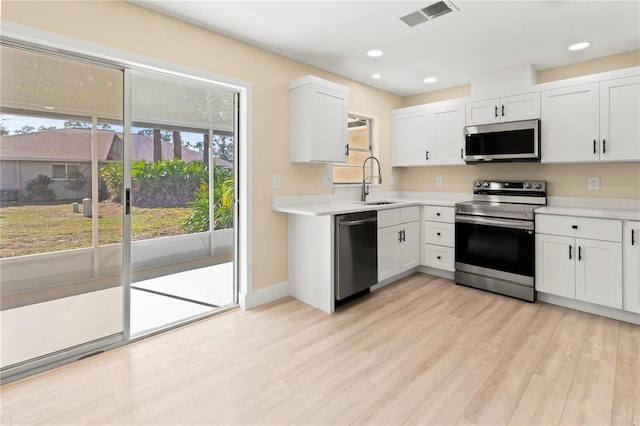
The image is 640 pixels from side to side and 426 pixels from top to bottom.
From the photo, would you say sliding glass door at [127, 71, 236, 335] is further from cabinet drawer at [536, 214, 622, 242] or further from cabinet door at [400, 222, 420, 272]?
cabinet drawer at [536, 214, 622, 242]

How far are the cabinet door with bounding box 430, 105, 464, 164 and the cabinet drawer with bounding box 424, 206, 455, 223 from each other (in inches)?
25.1

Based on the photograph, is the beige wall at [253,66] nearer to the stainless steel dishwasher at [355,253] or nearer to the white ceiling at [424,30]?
the white ceiling at [424,30]

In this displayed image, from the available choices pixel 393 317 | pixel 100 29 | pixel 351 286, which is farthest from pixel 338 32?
pixel 393 317

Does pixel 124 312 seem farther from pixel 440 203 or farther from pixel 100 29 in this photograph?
pixel 440 203

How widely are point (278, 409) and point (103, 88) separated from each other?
7.92 feet

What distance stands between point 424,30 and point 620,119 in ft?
6.39

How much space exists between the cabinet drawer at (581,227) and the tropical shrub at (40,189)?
403 centimetres

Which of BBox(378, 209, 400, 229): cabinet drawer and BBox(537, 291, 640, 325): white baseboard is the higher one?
BBox(378, 209, 400, 229): cabinet drawer

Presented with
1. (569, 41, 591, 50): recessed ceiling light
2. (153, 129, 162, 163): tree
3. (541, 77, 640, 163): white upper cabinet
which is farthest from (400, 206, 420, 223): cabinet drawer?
(153, 129, 162, 163): tree

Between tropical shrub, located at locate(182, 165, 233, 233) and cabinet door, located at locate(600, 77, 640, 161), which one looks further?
tropical shrub, located at locate(182, 165, 233, 233)

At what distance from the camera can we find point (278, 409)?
5.76 feet

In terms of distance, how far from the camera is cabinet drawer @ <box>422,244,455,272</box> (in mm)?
3924

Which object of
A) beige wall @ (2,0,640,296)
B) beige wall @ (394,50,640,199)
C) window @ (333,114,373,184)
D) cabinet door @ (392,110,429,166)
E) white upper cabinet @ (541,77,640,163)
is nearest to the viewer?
beige wall @ (2,0,640,296)

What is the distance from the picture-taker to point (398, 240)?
382cm
